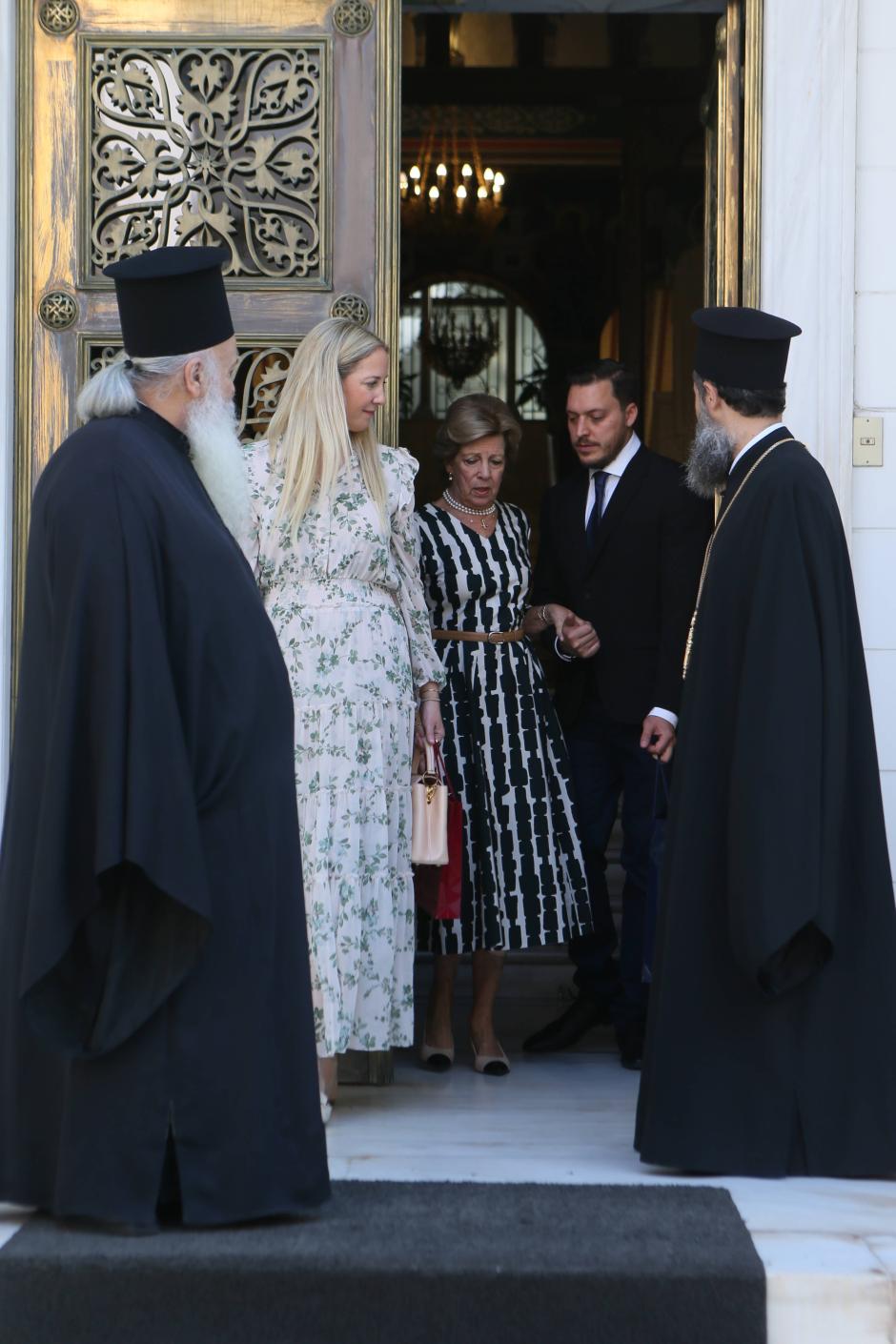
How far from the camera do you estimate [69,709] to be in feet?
10.0

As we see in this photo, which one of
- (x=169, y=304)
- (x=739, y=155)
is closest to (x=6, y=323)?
(x=169, y=304)

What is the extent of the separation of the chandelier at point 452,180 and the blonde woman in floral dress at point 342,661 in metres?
6.86

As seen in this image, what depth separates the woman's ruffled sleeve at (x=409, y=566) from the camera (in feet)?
14.7

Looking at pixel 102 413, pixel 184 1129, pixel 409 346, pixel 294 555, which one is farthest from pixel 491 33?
pixel 184 1129

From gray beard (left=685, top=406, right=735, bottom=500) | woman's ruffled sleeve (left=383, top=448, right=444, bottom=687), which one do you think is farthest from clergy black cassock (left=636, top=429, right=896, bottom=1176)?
woman's ruffled sleeve (left=383, top=448, right=444, bottom=687)

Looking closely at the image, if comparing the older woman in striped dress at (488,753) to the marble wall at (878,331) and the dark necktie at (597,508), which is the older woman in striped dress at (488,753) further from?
the marble wall at (878,331)

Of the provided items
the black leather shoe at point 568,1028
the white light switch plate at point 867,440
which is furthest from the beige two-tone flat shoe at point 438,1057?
the white light switch plate at point 867,440

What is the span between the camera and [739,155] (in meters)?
4.73

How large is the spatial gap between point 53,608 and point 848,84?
263 cm

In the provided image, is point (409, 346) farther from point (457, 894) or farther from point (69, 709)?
point (69, 709)

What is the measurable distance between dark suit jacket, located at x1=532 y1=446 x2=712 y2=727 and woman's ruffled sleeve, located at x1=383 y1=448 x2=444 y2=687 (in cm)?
56

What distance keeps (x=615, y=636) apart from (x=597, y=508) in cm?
38

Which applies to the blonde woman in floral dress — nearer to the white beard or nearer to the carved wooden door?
the carved wooden door

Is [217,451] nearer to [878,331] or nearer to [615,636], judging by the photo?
[615,636]
